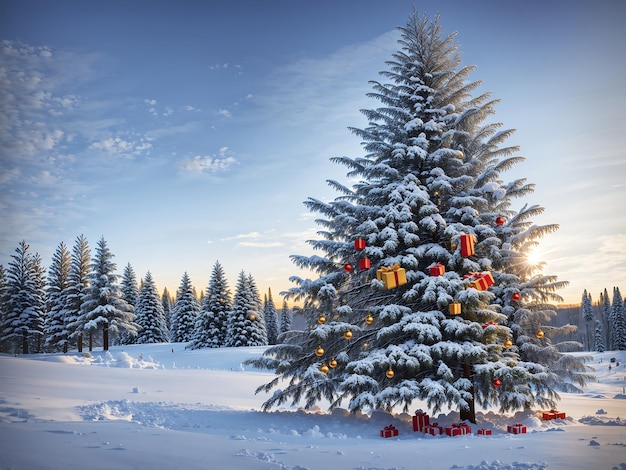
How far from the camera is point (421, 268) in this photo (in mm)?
11688

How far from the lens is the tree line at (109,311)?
1326 inches

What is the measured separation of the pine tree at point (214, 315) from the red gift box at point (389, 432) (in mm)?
33950

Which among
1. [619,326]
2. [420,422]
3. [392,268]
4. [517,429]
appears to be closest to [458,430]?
[420,422]

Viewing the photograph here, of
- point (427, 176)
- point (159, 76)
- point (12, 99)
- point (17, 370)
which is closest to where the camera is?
point (12, 99)

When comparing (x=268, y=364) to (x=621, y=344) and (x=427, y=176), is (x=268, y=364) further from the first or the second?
(x=621, y=344)

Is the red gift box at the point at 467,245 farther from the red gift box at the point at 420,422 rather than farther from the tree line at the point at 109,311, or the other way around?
the tree line at the point at 109,311

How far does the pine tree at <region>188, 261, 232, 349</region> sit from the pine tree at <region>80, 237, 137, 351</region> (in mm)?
8399

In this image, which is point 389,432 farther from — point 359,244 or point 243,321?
point 243,321

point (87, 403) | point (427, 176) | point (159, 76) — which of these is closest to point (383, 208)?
point (427, 176)

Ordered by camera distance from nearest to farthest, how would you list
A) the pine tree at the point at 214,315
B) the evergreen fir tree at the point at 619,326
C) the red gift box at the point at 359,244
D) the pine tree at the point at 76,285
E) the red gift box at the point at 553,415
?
the red gift box at the point at 359,244 < the red gift box at the point at 553,415 < the pine tree at the point at 76,285 < the pine tree at the point at 214,315 < the evergreen fir tree at the point at 619,326

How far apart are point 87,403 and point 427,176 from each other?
1128 cm

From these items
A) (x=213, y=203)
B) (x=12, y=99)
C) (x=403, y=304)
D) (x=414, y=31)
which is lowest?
(x=403, y=304)

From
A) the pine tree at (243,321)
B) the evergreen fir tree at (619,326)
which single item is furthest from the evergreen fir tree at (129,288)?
the evergreen fir tree at (619,326)

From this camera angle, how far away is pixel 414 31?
12.4m
